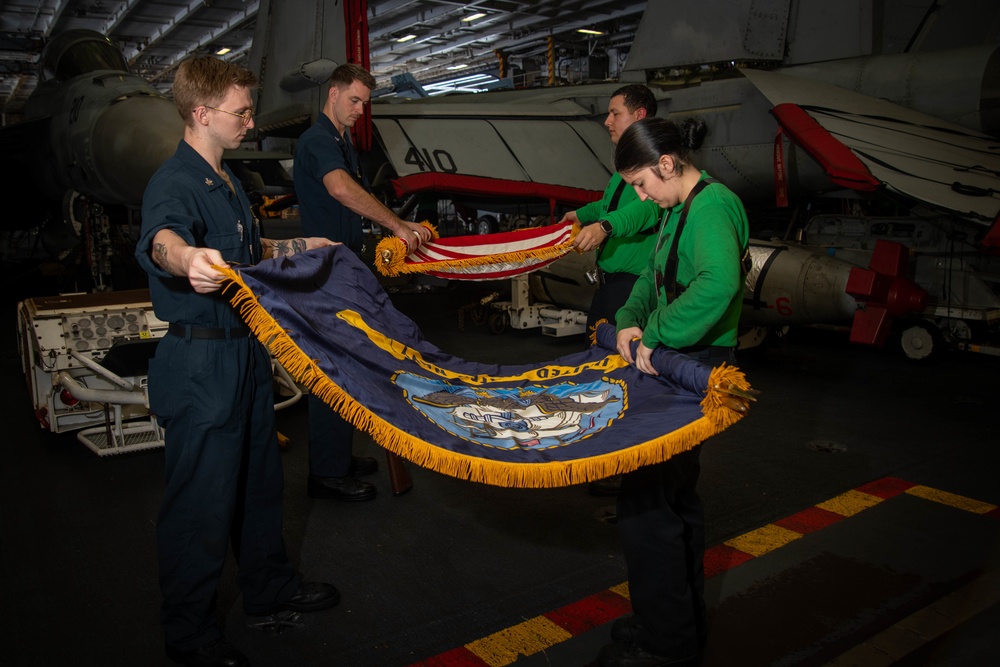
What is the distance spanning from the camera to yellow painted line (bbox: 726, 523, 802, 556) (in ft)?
10.5

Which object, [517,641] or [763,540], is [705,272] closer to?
[517,641]

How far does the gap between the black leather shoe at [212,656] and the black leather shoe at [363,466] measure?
5.83 ft

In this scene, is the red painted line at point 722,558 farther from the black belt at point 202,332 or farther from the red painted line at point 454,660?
the black belt at point 202,332

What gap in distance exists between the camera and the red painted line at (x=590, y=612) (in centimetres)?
265

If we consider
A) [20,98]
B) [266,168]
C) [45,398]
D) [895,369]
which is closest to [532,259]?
[45,398]

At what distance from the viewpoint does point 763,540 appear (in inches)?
129

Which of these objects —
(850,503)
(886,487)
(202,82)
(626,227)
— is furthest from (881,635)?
(202,82)

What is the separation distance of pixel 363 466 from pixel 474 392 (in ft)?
6.09

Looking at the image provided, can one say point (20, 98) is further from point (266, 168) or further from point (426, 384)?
point (426, 384)

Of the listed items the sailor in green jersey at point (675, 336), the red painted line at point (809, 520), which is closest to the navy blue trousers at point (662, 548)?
the sailor in green jersey at point (675, 336)

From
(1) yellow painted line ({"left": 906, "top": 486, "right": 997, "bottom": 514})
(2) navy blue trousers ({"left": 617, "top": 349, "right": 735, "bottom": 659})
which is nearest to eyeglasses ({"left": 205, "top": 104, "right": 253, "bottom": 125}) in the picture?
(2) navy blue trousers ({"left": 617, "top": 349, "right": 735, "bottom": 659})

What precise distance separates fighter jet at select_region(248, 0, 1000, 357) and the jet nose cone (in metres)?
1.45

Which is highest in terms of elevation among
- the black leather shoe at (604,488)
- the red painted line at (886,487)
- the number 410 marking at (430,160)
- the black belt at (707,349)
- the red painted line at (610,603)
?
the number 410 marking at (430,160)

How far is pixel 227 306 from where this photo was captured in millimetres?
2363
